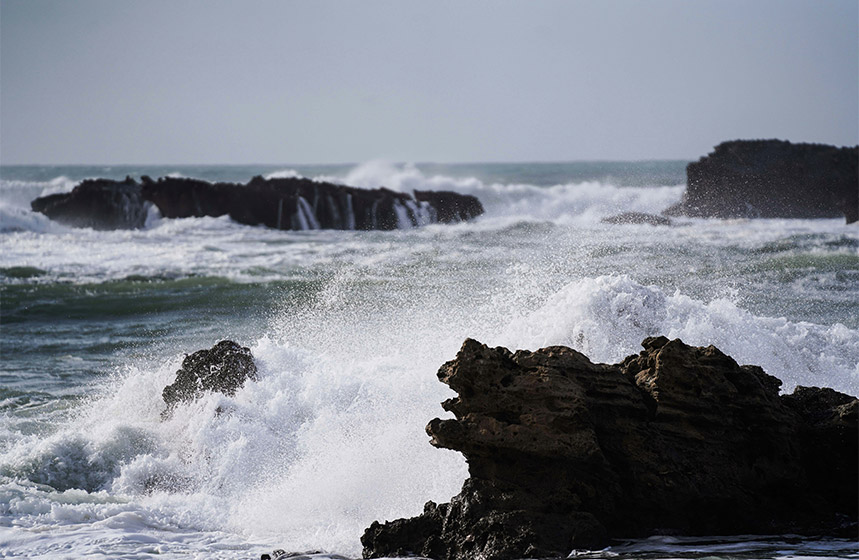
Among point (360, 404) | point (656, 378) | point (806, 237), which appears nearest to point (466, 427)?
point (656, 378)

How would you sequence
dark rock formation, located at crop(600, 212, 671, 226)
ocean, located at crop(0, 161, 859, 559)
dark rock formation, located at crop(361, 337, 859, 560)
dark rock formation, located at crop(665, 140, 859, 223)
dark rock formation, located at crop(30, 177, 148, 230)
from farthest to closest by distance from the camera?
dark rock formation, located at crop(30, 177, 148, 230) < dark rock formation, located at crop(665, 140, 859, 223) < dark rock formation, located at crop(600, 212, 671, 226) < ocean, located at crop(0, 161, 859, 559) < dark rock formation, located at crop(361, 337, 859, 560)

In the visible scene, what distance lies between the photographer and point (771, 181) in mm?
35438

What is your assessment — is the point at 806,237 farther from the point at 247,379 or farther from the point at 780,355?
the point at 247,379

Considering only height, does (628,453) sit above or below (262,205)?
below

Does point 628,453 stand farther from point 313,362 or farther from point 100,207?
point 100,207

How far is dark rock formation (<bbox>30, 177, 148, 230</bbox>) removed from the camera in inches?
1371

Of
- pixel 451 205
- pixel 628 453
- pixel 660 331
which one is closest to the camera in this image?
pixel 628 453

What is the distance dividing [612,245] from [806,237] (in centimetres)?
536

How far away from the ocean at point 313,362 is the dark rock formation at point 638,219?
610 centimetres

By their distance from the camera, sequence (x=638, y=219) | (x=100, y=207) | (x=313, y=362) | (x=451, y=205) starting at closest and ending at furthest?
(x=313, y=362), (x=638, y=219), (x=100, y=207), (x=451, y=205)

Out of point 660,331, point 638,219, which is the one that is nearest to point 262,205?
point 638,219

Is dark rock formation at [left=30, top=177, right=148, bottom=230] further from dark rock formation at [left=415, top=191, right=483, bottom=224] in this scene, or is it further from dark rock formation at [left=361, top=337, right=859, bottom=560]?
dark rock formation at [left=361, top=337, right=859, bottom=560]

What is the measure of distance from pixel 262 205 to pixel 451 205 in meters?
7.62

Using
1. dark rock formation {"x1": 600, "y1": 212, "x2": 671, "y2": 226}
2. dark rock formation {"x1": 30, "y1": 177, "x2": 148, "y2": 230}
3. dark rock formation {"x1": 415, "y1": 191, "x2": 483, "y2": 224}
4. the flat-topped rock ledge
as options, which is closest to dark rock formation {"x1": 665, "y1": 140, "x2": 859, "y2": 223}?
dark rock formation {"x1": 600, "y1": 212, "x2": 671, "y2": 226}
